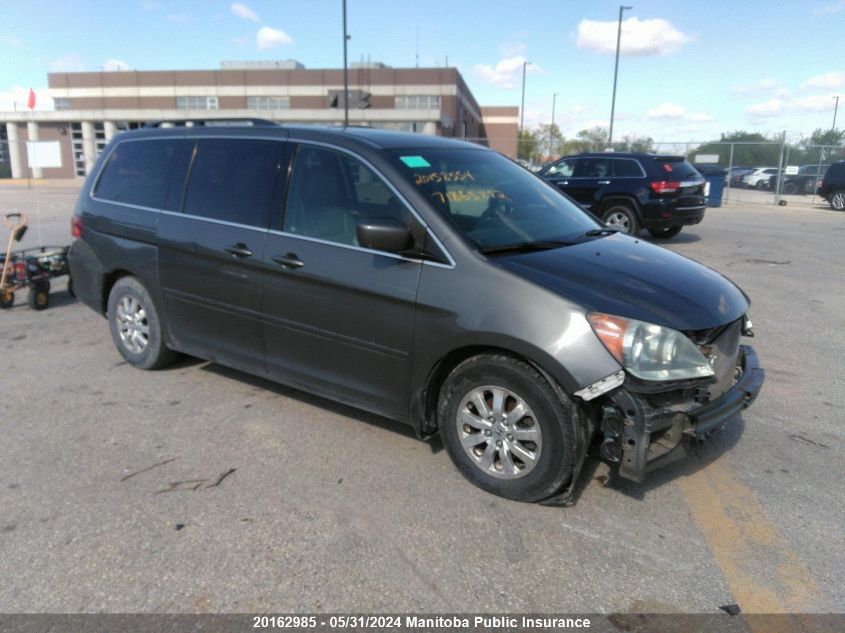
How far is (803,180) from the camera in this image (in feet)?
87.9

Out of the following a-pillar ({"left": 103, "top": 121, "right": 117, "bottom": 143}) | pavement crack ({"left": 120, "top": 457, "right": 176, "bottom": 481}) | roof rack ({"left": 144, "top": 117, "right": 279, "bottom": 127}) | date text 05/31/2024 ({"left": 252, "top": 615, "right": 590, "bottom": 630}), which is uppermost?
a-pillar ({"left": 103, "top": 121, "right": 117, "bottom": 143})

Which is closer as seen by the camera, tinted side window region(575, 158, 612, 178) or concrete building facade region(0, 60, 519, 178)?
tinted side window region(575, 158, 612, 178)

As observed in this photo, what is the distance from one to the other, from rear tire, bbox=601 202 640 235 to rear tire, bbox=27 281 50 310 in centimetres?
950

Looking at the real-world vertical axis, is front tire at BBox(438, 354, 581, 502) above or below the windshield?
below

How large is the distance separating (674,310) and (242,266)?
2.60 meters

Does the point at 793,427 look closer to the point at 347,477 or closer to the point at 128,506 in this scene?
the point at 347,477

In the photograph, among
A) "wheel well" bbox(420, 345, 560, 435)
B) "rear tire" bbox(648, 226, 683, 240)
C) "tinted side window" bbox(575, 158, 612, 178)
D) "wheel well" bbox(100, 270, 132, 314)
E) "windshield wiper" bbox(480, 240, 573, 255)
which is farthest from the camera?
"rear tire" bbox(648, 226, 683, 240)

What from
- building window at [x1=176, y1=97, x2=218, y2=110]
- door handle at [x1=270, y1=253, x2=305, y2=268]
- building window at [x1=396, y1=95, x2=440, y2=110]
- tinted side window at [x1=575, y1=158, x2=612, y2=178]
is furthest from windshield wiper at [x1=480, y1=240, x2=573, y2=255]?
building window at [x1=176, y1=97, x2=218, y2=110]

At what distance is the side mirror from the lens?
345cm

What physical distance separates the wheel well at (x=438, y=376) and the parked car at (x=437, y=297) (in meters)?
0.01

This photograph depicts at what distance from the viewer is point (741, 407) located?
11.6ft

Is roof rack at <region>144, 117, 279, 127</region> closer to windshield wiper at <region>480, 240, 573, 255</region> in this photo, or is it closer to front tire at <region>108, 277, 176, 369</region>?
front tire at <region>108, 277, 176, 369</region>

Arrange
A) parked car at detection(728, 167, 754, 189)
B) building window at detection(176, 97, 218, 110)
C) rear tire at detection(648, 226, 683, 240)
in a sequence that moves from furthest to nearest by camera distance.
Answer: building window at detection(176, 97, 218, 110), parked car at detection(728, 167, 754, 189), rear tire at detection(648, 226, 683, 240)

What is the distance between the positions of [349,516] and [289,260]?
1590 mm
